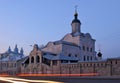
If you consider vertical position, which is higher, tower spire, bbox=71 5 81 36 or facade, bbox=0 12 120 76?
tower spire, bbox=71 5 81 36

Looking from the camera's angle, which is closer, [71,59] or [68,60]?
[68,60]

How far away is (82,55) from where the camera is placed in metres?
58.5

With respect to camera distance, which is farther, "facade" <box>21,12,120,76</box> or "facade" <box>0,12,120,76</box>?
"facade" <box>0,12,120,76</box>

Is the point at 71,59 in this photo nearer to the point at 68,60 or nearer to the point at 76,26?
the point at 68,60

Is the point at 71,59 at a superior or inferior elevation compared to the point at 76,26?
inferior

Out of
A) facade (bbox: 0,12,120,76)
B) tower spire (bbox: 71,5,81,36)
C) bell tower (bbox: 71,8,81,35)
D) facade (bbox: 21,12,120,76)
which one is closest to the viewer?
facade (bbox: 21,12,120,76)

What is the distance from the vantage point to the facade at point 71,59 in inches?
1524

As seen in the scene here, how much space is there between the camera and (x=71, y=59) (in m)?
50.8

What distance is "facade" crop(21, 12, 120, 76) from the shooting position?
127 ft

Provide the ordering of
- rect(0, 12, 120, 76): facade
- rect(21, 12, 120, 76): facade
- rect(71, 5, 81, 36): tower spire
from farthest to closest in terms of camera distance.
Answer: rect(71, 5, 81, 36): tower spire < rect(0, 12, 120, 76): facade < rect(21, 12, 120, 76): facade

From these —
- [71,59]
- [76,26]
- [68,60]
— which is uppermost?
[76,26]

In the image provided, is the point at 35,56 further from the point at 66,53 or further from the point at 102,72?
the point at 102,72

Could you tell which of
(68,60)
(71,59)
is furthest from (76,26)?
(68,60)

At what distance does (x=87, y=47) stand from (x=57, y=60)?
1645 cm
